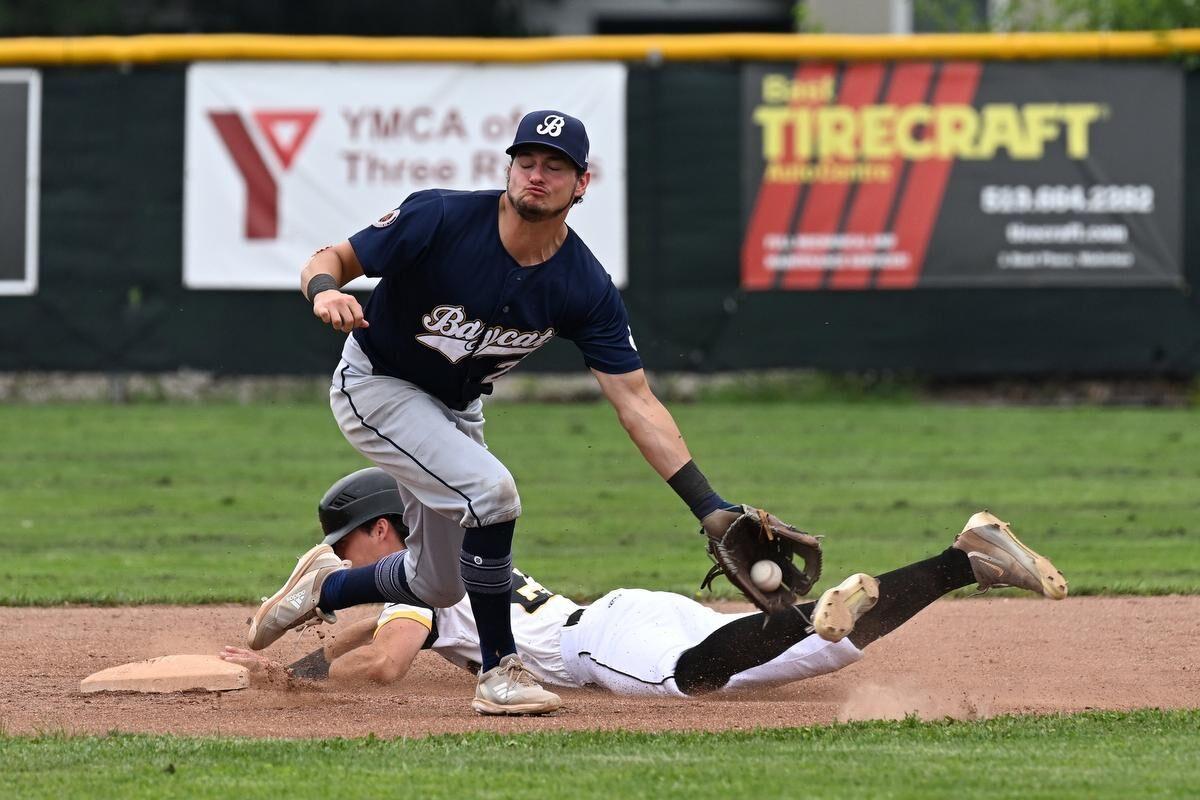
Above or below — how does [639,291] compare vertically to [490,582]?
above

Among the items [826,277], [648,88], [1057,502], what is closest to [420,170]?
[648,88]

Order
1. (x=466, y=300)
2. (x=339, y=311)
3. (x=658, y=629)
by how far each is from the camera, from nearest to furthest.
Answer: (x=339, y=311), (x=466, y=300), (x=658, y=629)

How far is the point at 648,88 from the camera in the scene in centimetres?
1464

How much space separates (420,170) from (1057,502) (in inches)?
244

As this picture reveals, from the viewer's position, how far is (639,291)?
1454cm

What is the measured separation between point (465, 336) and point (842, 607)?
1.43 m

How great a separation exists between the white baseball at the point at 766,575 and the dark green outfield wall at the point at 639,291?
8934 mm

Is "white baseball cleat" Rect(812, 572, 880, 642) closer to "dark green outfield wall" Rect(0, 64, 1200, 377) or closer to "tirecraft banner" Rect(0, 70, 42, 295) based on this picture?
"dark green outfield wall" Rect(0, 64, 1200, 377)

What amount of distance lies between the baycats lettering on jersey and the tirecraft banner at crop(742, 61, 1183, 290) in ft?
30.3

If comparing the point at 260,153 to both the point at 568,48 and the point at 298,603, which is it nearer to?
the point at 568,48

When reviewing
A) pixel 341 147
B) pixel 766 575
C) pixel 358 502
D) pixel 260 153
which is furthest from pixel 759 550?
pixel 260 153

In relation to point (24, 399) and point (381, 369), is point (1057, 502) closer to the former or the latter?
point (381, 369)

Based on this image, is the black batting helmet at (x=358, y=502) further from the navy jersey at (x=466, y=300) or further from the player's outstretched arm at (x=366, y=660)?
the navy jersey at (x=466, y=300)

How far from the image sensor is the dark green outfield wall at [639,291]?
47.7 ft
